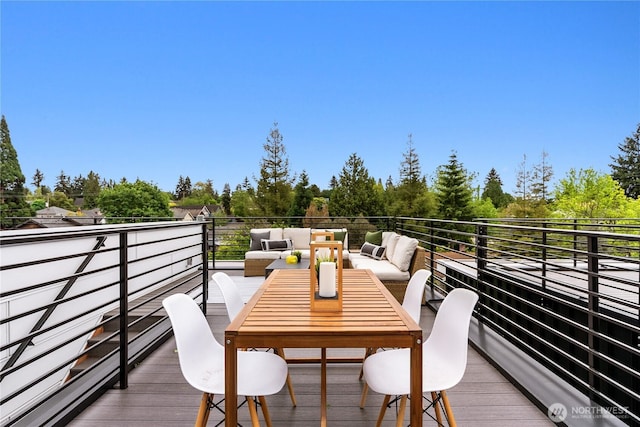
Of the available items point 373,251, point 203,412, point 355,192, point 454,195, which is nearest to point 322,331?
point 203,412

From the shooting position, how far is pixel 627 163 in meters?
27.5

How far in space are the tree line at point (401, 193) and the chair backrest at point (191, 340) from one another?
62.8ft

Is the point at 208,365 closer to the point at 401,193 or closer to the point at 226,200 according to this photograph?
the point at 401,193

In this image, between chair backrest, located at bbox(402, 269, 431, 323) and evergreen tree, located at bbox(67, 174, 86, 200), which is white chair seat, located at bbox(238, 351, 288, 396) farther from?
evergreen tree, located at bbox(67, 174, 86, 200)

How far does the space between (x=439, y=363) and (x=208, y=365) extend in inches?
45.5

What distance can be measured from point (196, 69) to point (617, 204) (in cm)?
2304

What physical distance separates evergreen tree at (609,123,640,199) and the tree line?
6cm

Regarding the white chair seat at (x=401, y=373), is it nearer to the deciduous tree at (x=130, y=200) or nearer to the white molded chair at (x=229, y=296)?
the white molded chair at (x=229, y=296)

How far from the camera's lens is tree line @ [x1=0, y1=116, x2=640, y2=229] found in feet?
69.1

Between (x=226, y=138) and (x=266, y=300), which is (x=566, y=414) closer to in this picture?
(x=266, y=300)

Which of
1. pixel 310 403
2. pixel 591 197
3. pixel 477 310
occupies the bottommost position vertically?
pixel 310 403

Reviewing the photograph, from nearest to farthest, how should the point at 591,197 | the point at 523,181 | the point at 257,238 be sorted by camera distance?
the point at 257,238 < the point at 591,197 < the point at 523,181

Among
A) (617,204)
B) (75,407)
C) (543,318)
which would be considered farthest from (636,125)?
(75,407)

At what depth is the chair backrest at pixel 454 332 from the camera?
5.89ft
